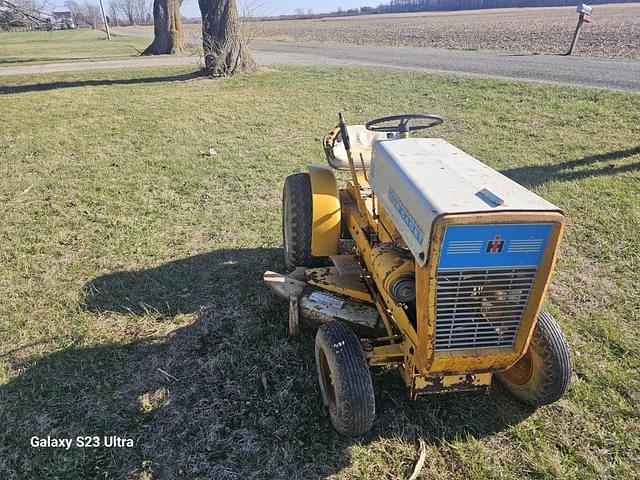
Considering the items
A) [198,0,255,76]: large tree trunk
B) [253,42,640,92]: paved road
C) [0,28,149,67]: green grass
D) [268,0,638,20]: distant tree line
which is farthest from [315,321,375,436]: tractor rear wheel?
[268,0,638,20]: distant tree line

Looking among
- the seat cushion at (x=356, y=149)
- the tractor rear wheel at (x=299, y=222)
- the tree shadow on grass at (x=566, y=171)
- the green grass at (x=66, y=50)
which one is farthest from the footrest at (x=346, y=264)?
the green grass at (x=66, y=50)

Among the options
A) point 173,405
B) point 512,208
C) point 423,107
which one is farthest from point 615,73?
point 173,405

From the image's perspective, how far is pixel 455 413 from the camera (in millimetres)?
2613

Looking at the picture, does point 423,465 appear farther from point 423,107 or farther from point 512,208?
point 423,107

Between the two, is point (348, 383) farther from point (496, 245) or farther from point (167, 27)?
point (167, 27)

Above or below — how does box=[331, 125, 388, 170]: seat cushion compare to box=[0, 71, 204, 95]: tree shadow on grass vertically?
above

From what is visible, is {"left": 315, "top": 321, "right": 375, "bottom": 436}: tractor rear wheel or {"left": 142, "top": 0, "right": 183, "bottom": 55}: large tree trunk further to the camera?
{"left": 142, "top": 0, "right": 183, "bottom": 55}: large tree trunk

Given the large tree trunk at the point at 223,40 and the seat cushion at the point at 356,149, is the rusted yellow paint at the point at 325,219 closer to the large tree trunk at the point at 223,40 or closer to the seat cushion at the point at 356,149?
the seat cushion at the point at 356,149

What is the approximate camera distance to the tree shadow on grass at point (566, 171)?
5.80 m

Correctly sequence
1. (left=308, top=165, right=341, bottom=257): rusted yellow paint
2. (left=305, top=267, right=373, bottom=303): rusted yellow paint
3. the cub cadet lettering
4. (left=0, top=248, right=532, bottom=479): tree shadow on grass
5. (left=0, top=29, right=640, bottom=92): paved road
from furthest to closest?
(left=0, top=29, right=640, bottom=92): paved road
(left=308, top=165, right=341, bottom=257): rusted yellow paint
(left=305, top=267, right=373, bottom=303): rusted yellow paint
(left=0, top=248, right=532, bottom=479): tree shadow on grass
the cub cadet lettering

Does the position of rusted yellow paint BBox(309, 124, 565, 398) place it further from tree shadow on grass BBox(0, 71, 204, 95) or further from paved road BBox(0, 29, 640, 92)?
tree shadow on grass BBox(0, 71, 204, 95)

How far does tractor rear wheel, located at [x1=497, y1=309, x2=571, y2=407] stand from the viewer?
2428 mm

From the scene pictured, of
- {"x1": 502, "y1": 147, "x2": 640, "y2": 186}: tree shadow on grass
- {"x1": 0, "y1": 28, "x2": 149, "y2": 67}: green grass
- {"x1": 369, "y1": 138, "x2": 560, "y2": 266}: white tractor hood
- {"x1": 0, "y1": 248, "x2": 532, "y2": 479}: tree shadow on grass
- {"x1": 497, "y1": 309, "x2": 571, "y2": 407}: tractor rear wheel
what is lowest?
{"x1": 0, "y1": 28, "x2": 149, "y2": 67}: green grass

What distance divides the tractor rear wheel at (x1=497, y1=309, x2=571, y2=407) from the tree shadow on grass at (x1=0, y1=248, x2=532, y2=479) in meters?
0.15
